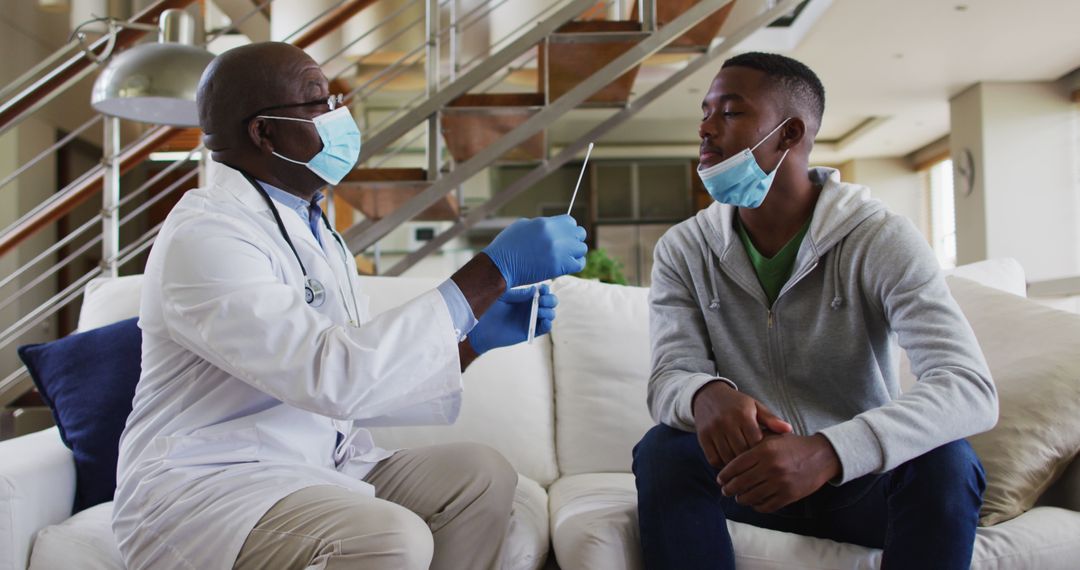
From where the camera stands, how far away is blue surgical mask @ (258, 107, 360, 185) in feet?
4.94

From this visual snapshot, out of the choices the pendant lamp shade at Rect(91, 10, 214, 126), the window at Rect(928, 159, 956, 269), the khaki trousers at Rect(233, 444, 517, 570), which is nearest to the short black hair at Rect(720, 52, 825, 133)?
the khaki trousers at Rect(233, 444, 517, 570)

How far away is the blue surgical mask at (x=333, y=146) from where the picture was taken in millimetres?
1507

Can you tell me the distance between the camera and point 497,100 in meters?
3.56

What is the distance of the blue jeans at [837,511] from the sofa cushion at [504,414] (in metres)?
0.61

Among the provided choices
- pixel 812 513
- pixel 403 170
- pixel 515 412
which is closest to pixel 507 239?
pixel 812 513

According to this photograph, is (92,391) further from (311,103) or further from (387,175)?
(387,175)

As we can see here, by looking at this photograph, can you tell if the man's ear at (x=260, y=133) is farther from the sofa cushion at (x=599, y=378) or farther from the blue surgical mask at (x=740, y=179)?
the sofa cushion at (x=599, y=378)

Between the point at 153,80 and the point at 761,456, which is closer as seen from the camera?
the point at 761,456

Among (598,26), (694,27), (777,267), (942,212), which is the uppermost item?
(694,27)

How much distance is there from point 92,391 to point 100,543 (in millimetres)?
437

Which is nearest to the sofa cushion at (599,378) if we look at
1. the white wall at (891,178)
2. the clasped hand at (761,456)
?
the clasped hand at (761,456)

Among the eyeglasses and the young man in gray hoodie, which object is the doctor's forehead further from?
the young man in gray hoodie

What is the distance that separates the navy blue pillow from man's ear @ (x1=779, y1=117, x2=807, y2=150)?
1346mm

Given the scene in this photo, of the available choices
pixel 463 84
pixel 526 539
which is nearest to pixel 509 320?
pixel 526 539
